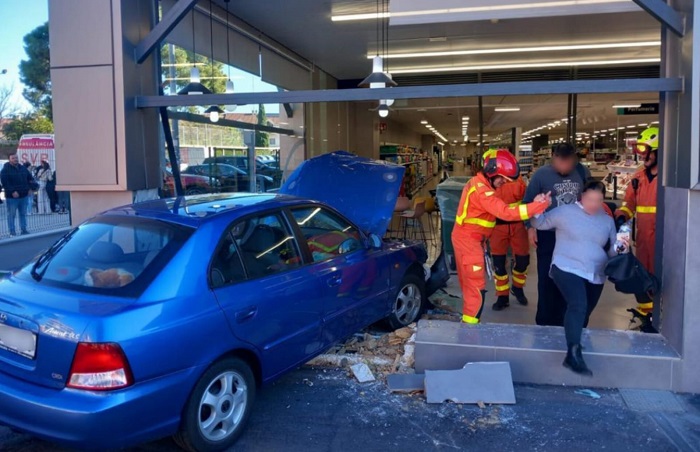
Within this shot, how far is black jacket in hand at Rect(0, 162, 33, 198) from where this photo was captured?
10.6 metres

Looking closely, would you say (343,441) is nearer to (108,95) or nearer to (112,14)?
(108,95)

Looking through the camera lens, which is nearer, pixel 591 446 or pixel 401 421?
pixel 591 446

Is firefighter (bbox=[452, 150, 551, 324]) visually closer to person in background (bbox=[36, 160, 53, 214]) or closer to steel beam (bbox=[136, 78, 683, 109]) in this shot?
steel beam (bbox=[136, 78, 683, 109])

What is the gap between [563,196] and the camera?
5.43m

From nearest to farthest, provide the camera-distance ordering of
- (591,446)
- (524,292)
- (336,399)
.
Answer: (591,446), (336,399), (524,292)

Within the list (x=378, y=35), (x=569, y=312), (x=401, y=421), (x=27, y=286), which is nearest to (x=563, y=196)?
(x=569, y=312)

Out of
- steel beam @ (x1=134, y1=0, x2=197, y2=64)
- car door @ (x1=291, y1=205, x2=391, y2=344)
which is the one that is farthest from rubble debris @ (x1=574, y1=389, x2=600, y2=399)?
steel beam @ (x1=134, y1=0, x2=197, y2=64)

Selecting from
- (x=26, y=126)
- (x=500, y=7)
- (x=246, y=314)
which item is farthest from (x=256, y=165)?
(x=246, y=314)

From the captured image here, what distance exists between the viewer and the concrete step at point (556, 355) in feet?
13.9

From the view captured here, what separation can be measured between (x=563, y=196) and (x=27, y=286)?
4466 mm

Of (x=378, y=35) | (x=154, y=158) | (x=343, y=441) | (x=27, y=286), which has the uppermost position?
(x=378, y=35)

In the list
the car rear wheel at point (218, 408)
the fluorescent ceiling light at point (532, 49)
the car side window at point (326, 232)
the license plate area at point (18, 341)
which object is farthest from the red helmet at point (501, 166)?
the fluorescent ceiling light at point (532, 49)

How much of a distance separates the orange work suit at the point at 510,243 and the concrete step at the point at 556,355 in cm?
192

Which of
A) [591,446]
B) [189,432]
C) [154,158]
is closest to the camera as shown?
[189,432]
